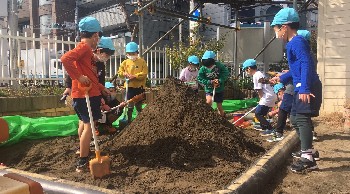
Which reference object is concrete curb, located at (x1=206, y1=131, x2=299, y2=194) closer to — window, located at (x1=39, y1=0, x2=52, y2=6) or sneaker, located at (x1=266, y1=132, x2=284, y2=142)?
sneaker, located at (x1=266, y1=132, x2=284, y2=142)

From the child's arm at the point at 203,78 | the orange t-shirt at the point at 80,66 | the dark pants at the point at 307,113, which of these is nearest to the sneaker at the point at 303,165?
the dark pants at the point at 307,113

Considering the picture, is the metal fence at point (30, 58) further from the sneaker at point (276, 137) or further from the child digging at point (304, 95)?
the child digging at point (304, 95)

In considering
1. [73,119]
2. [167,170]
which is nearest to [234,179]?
[167,170]

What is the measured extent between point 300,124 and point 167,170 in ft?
5.17

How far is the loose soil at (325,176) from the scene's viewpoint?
3131mm

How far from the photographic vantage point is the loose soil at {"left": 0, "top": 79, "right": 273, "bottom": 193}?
10.2ft

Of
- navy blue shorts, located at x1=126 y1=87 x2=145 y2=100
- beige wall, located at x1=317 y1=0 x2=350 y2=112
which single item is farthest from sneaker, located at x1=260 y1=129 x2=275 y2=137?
beige wall, located at x1=317 y1=0 x2=350 y2=112

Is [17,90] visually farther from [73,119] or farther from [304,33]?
[304,33]

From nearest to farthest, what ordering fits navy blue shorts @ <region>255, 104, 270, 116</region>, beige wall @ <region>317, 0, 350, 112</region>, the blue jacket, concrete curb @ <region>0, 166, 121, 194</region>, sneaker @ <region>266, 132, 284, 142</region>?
concrete curb @ <region>0, 166, 121, 194</region> < the blue jacket < sneaker @ <region>266, 132, 284, 142</region> < navy blue shorts @ <region>255, 104, 270, 116</region> < beige wall @ <region>317, 0, 350, 112</region>

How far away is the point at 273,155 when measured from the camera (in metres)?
3.79

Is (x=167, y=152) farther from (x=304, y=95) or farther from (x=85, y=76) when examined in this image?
(x=304, y=95)

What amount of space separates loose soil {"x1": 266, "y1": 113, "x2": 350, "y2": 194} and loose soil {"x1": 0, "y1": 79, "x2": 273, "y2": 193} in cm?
40

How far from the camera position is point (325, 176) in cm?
348

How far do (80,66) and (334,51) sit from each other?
20.2 ft
